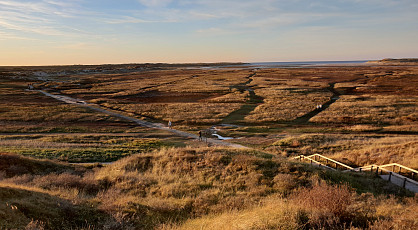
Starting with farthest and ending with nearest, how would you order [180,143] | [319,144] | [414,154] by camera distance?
[180,143]
[319,144]
[414,154]

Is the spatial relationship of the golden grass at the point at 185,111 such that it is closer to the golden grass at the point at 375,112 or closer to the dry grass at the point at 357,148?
the golden grass at the point at 375,112

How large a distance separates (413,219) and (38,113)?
5461 centimetres

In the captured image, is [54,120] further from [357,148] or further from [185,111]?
[357,148]

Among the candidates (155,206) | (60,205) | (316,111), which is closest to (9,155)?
(60,205)

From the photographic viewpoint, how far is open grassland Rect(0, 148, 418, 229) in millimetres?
6395

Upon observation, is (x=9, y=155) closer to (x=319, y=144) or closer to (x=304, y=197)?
(x=304, y=197)

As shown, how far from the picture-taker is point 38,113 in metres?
47.5

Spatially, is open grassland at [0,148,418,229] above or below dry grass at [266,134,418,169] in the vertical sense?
above

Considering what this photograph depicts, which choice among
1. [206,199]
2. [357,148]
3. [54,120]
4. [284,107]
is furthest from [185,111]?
[206,199]

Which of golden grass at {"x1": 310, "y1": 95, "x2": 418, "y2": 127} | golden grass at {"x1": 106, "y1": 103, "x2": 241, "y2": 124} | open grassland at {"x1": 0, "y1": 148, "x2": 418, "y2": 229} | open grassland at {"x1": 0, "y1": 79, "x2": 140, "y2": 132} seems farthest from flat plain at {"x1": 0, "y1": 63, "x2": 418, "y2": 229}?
golden grass at {"x1": 106, "y1": 103, "x2": 241, "y2": 124}

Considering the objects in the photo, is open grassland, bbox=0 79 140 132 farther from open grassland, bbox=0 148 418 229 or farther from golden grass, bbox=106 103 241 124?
open grassland, bbox=0 148 418 229

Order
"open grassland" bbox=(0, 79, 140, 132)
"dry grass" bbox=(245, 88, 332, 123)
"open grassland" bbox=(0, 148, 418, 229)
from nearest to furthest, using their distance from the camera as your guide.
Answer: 1. "open grassland" bbox=(0, 148, 418, 229)
2. "open grassland" bbox=(0, 79, 140, 132)
3. "dry grass" bbox=(245, 88, 332, 123)

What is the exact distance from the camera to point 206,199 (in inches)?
355

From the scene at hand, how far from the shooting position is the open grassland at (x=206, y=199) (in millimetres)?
6395
